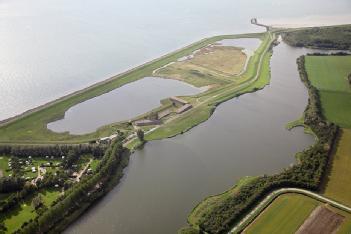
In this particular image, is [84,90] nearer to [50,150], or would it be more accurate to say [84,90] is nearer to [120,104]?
[120,104]

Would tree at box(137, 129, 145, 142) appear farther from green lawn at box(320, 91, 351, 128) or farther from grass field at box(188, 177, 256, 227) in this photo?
green lawn at box(320, 91, 351, 128)

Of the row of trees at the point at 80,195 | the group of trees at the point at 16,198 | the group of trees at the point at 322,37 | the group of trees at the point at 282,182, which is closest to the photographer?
the row of trees at the point at 80,195

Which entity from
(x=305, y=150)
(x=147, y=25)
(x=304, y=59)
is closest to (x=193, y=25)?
(x=147, y=25)

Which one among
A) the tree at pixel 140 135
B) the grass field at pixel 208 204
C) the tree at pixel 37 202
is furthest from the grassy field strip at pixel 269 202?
the tree at pixel 37 202

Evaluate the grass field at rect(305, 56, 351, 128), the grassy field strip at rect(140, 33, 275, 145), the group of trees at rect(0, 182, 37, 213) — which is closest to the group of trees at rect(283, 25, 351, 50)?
the grass field at rect(305, 56, 351, 128)

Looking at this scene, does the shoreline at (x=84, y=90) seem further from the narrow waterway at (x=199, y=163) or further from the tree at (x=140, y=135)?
the narrow waterway at (x=199, y=163)

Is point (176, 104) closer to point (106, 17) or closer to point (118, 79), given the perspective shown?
point (118, 79)

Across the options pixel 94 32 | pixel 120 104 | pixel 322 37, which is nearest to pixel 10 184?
pixel 120 104
